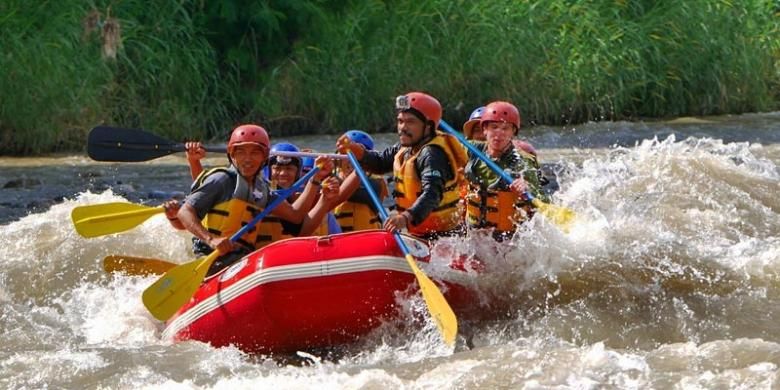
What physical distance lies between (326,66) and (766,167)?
462 centimetres

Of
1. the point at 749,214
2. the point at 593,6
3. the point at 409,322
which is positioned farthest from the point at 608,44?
the point at 409,322

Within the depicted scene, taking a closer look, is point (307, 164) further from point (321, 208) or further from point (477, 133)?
point (477, 133)

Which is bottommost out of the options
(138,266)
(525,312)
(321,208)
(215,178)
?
(525,312)

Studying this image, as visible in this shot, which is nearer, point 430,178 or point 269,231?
point 430,178

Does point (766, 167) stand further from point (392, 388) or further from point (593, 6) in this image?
point (392, 388)

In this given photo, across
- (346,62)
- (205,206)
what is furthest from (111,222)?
(346,62)

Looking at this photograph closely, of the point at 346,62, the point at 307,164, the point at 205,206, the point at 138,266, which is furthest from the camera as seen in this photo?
the point at 346,62

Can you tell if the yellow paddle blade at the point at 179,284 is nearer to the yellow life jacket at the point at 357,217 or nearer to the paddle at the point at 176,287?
the paddle at the point at 176,287

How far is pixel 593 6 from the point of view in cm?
1546

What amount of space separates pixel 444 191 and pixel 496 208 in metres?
0.49

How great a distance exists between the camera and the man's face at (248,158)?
6.88 meters

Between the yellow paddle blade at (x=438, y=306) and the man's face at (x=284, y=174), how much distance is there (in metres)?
1.45

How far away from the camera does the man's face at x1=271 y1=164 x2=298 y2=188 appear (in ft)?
24.7

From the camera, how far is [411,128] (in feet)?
23.0
